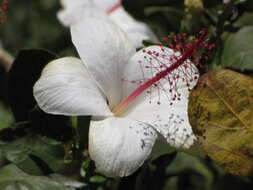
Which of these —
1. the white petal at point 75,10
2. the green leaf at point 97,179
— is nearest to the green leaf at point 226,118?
the green leaf at point 97,179

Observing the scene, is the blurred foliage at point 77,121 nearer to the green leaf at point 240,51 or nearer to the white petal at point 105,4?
the green leaf at point 240,51

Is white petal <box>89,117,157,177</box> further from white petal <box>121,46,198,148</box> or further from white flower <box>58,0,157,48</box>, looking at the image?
white flower <box>58,0,157,48</box>

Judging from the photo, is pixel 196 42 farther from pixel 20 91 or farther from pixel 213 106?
pixel 20 91

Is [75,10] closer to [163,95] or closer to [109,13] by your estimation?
[109,13]

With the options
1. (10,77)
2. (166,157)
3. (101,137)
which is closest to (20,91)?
(10,77)

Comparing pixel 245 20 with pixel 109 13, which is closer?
pixel 245 20

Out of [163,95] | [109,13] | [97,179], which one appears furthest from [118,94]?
[109,13]
